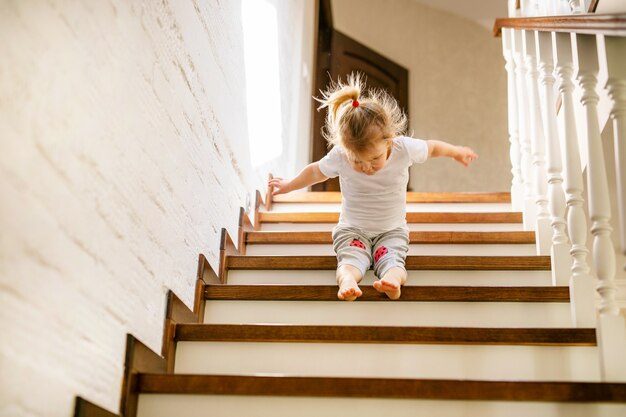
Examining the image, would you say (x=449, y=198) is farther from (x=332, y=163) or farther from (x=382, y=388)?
(x=382, y=388)

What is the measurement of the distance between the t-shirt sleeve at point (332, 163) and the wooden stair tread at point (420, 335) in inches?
33.7

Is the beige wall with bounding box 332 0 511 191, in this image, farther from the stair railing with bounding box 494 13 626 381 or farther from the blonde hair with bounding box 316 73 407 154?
the blonde hair with bounding box 316 73 407 154

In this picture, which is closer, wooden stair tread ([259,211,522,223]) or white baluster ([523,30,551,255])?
white baluster ([523,30,551,255])

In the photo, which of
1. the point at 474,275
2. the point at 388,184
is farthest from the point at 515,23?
the point at 474,275

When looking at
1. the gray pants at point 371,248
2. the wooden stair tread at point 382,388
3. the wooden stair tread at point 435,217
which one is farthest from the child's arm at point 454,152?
the wooden stair tread at point 382,388

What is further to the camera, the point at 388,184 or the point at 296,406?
the point at 388,184

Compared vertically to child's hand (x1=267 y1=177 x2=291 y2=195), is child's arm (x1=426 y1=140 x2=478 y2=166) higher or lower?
higher

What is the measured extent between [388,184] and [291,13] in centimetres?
229

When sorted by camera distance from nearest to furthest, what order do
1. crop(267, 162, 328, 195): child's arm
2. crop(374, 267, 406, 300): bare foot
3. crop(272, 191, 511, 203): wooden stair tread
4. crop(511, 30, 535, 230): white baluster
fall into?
crop(374, 267, 406, 300): bare foot, crop(267, 162, 328, 195): child's arm, crop(511, 30, 535, 230): white baluster, crop(272, 191, 511, 203): wooden stair tread

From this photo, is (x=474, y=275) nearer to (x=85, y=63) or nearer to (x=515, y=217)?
(x=515, y=217)

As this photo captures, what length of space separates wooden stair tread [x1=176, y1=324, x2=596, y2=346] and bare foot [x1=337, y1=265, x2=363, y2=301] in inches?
8.5

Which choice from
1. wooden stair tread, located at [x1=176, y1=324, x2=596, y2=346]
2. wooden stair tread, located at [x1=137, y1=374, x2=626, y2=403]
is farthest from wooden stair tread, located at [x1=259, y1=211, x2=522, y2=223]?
wooden stair tread, located at [x1=137, y1=374, x2=626, y2=403]

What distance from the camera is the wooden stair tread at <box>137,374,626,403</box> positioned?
4.83ft

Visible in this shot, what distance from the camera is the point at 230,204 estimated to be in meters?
2.72
